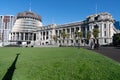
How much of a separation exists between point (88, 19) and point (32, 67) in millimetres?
98700

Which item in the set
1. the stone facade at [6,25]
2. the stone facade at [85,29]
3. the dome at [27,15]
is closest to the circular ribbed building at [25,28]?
the dome at [27,15]

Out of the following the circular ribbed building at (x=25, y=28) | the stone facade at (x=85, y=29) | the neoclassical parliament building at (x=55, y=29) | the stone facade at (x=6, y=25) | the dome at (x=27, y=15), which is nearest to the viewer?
the stone facade at (x=85, y=29)

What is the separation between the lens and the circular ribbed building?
148500 mm

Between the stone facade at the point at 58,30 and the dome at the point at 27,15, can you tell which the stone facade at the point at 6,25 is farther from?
the dome at the point at 27,15

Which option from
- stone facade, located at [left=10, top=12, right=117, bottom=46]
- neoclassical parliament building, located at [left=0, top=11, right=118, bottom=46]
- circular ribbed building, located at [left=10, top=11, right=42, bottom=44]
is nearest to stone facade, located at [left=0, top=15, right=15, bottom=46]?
neoclassical parliament building, located at [left=0, top=11, right=118, bottom=46]

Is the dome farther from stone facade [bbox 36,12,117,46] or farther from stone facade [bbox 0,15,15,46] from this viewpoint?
stone facade [bbox 0,15,15,46]

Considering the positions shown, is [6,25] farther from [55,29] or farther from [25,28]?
[55,29]

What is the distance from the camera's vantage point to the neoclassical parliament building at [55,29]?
96.1 meters

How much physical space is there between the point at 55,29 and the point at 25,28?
103 ft

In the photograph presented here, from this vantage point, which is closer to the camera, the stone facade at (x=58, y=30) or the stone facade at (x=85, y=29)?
the stone facade at (x=85, y=29)

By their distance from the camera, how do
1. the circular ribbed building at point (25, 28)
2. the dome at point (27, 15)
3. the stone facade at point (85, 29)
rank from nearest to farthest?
the stone facade at point (85, 29), the circular ribbed building at point (25, 28), the dome at point (27, 15)

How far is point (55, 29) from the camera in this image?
132250 millimetres

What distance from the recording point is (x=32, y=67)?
11391mm

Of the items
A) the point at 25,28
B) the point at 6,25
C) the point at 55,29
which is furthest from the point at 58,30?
the point at 6,25
